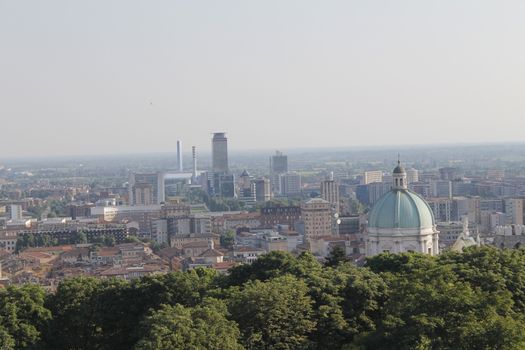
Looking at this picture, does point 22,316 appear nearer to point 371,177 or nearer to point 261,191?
point 261,191

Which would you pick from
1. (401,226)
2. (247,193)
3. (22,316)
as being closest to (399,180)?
(401,226)

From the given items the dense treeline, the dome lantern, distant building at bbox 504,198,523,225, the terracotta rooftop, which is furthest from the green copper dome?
distant building at bbox 504,198,523,225

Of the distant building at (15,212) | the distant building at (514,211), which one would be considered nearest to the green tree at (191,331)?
the distant building at (514,211)

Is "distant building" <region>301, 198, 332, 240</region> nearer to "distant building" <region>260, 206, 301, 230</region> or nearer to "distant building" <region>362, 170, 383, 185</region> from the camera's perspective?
"distant building" <region>260, 206, 301, 230</region>

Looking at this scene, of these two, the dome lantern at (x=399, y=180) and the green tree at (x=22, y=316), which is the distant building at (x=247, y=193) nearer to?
the dome lantern at (x=399, y=180)

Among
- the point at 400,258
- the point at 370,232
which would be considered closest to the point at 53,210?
the point at 370,232
